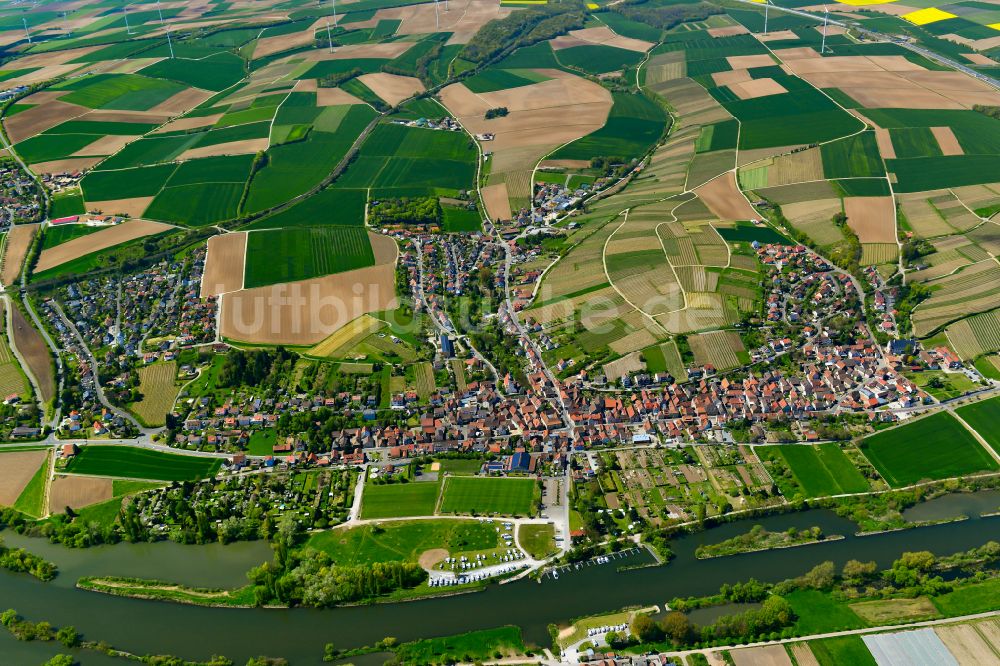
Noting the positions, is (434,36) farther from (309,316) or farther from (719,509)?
(719,509)

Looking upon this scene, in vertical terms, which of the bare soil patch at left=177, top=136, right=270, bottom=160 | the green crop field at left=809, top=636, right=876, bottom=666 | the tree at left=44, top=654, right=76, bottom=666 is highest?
the bare soil patch at left=177, top=136, right=270, bottom=160

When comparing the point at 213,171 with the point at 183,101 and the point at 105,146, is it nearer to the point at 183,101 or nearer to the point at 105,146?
the point at 105,146

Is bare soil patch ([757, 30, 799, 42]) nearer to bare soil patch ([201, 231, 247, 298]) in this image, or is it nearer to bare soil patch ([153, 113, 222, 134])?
bare soil patch ([153, 113, 222, 134])

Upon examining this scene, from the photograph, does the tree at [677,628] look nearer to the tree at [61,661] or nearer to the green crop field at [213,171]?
the tree at [61,661]

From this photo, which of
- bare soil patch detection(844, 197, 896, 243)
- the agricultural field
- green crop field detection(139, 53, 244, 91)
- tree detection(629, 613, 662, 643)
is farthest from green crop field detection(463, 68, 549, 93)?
tree detection(629, 613, 662, 643)

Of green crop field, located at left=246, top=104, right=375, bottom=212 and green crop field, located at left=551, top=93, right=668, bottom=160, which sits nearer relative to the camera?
green crop field, located at left=246, top=104, right=375, bottom=212

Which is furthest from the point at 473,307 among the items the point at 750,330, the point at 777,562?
the point at 777,562

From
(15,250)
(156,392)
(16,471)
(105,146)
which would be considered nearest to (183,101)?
(105,146)

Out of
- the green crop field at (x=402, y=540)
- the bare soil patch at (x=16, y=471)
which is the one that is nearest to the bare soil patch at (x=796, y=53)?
the green crop field at (x=402, y=540)
